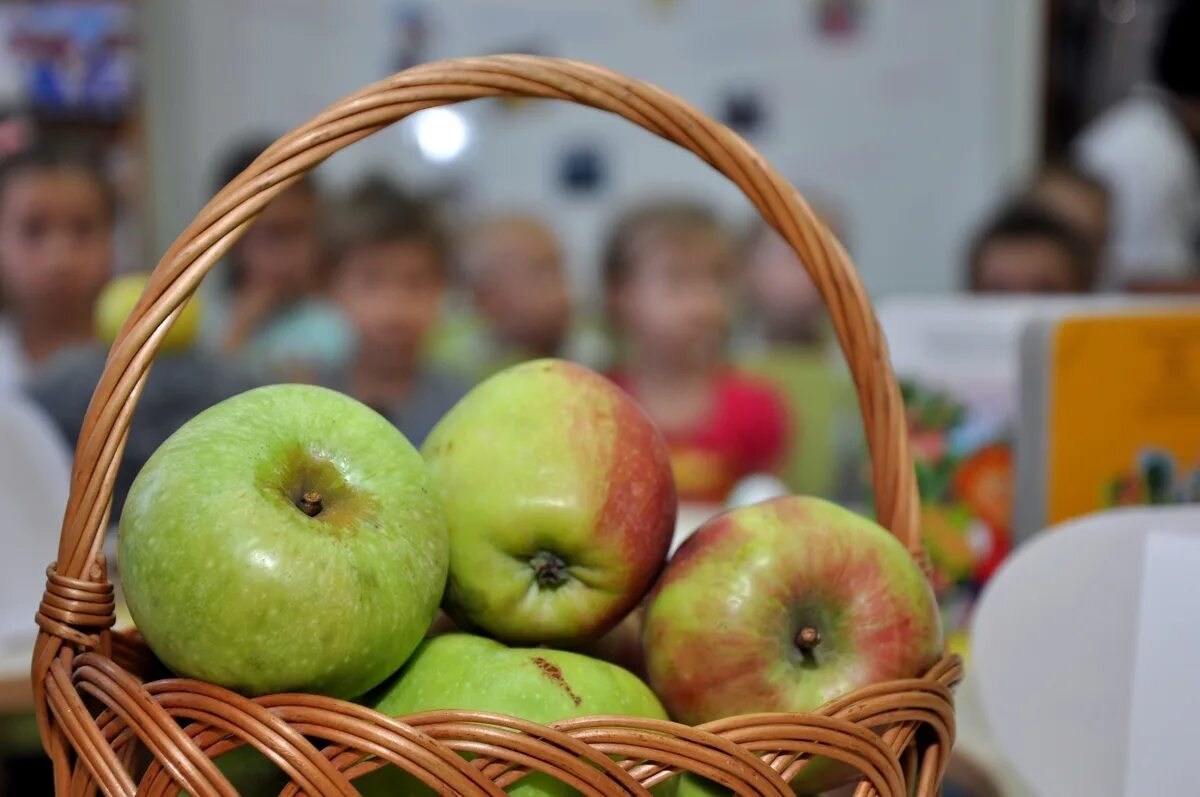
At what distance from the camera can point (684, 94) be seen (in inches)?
134

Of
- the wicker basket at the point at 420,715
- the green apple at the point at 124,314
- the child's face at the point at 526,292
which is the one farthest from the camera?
the child's face at the point at 526,292

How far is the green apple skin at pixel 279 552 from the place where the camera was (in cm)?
50

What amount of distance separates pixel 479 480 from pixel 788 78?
Answer: 307 cm

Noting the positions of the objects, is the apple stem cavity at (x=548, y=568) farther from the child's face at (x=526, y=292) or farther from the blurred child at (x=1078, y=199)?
the blurred child at (x=1078, y=199)

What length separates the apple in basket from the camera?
573mm

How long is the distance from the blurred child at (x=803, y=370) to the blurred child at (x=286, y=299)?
932 mm

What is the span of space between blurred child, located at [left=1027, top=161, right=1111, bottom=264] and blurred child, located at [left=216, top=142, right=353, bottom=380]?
1.50 meters

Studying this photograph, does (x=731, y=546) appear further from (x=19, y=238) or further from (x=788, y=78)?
(x=788, y=78)

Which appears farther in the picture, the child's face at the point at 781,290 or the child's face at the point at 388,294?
the child's face at the point at 781,290

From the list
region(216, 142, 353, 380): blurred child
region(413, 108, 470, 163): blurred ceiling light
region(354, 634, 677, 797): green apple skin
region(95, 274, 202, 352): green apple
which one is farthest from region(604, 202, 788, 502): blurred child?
region(354, 634, 677, 797): green apple skin

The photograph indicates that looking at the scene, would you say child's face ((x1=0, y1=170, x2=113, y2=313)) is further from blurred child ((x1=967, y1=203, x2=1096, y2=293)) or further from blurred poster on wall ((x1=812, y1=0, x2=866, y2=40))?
blurred poster on wall ((x1=812, y1=0, x2=866, y2=40))

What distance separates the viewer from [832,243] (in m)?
0.66

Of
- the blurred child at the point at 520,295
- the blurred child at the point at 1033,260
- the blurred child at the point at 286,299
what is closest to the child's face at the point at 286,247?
the blurred child at the point at 286,299

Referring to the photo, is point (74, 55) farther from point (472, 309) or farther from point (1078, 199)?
point (1078, 199)
